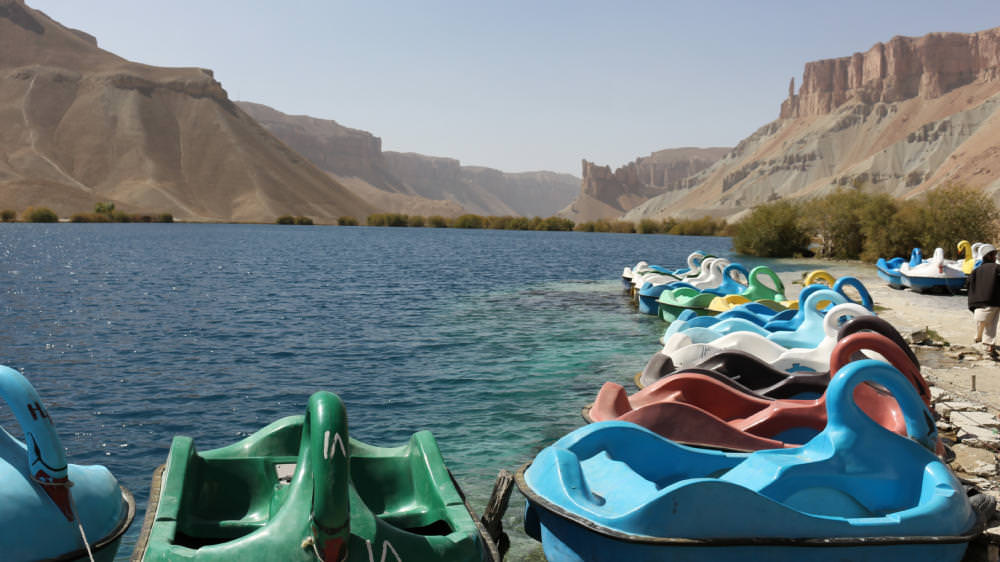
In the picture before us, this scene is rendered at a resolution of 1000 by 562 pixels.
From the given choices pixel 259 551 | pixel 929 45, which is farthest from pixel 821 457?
pixel 929 45

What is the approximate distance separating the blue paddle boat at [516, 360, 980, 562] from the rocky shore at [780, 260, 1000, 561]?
2.18 ft

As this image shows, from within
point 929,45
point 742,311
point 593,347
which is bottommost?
point 593,347

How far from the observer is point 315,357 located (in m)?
16.8

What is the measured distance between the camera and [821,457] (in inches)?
220

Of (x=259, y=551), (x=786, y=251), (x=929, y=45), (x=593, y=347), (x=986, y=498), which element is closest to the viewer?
(x=259, y=551)

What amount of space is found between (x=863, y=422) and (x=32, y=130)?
176350 millimetres

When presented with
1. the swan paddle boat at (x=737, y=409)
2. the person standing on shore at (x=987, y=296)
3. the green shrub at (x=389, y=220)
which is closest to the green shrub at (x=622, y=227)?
the green shrub at (x=389, y=220)

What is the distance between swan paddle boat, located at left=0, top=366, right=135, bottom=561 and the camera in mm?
4379

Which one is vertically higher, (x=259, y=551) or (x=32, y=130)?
(x=32, y=130)

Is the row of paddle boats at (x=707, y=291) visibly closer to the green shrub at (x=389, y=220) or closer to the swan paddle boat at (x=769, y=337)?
the swan paddle boat at (x=769, y=337)

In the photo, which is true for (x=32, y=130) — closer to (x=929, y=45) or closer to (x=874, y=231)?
(x=874, y=231)

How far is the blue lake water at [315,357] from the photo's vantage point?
420 inches

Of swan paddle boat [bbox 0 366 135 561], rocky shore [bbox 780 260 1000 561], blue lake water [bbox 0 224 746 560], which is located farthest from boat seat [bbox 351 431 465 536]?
rocky shore [bbox 780 260 1000 561]

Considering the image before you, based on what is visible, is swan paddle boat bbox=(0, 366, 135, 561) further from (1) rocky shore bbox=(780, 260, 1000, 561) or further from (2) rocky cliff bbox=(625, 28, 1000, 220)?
(2) rocky cliff bbox=(625, 28, 1000, 220)
